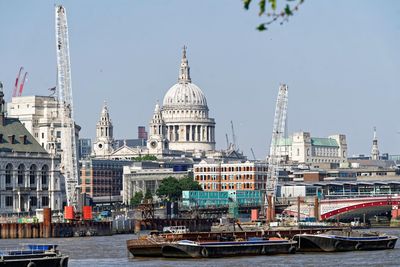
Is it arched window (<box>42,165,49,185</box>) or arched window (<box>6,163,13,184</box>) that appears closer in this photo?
arched window (<box>6,163,13,184</box>)

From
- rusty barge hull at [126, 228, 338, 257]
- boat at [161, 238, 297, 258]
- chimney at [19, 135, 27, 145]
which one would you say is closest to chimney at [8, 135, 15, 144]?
chimney at [19, 135, 27, 145]

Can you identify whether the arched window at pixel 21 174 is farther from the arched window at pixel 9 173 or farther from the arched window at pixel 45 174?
the arched window at pixel 45 174

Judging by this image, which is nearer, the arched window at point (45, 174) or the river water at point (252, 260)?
the river water at point (252, 260)

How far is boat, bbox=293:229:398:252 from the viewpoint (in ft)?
345

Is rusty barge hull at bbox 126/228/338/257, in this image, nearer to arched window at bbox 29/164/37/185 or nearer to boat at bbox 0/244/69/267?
boat at bbox 0/244/69/267

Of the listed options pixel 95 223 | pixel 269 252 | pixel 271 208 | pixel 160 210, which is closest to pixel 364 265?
pixel 269 252

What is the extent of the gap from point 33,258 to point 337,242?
29311mm

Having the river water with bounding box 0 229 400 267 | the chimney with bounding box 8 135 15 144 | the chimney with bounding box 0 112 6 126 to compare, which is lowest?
the river water with bounding box 0 229 400 267

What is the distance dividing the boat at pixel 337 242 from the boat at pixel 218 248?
17.2ft

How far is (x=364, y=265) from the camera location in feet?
292

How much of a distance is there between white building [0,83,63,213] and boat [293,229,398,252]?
7675cm

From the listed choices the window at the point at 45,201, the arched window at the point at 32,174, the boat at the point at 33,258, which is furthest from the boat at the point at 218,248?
the window at the point at 45,201

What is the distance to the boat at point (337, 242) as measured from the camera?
10506 cm

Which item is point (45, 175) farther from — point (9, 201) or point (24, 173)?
point (9, 201)
